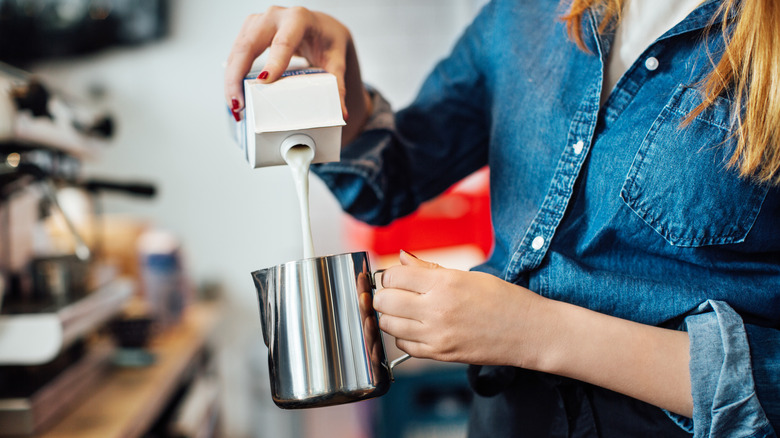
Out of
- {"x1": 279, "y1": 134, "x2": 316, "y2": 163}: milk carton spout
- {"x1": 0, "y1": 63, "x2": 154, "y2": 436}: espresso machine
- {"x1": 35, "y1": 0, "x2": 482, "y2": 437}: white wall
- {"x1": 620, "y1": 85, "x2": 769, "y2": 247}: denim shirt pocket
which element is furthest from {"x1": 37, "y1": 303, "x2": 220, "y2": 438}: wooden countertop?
{"x1": 620, "y1": 85, "x2": 769, "y2": 247}: denim shirt pocket

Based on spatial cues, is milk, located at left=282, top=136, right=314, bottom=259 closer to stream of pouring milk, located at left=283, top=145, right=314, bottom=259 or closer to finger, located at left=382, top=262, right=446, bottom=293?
stream of pouring milk, located at left=283, top=145, right=314, bottom=259

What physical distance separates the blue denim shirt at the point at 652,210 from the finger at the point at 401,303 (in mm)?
156

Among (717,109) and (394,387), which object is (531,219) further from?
(394,387)

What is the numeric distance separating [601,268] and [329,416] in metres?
1.72

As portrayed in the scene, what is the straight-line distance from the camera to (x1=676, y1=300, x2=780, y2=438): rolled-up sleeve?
554 mm

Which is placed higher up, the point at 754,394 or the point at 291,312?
the point at 291,312

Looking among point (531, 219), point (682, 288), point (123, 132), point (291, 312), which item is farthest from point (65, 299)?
point (123, 132)

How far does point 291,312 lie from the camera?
56 centimetres

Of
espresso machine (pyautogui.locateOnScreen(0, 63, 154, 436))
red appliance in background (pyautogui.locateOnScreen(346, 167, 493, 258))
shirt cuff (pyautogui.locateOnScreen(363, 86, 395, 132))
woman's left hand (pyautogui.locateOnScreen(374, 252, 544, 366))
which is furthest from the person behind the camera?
red appliance in background (pyautogui.locateOnScreen(346, 167, 493, 258))

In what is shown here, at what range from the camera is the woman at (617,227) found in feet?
1.82

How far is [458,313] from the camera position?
21.1 inches

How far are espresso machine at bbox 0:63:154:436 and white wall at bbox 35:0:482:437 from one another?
812 millimetres

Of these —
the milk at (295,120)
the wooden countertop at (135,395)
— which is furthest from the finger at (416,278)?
the wooden countertop at (135,395)

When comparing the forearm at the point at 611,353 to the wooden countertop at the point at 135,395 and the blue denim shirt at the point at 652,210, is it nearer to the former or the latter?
the blue denim shirt at the point at 652,210
